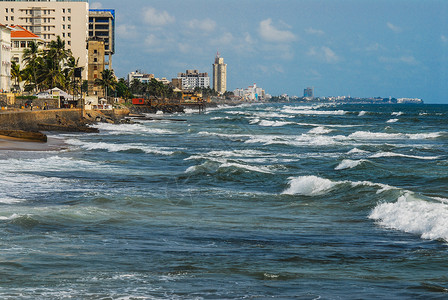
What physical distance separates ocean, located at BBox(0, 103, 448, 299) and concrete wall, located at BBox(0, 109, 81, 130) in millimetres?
19161

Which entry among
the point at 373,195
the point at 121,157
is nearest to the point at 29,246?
the point at 373,195

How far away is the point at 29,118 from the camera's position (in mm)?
53125

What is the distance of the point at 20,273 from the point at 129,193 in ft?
32.6

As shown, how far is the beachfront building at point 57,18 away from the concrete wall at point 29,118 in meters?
78.4

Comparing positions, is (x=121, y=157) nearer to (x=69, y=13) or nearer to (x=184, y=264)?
(x=184, y=264)

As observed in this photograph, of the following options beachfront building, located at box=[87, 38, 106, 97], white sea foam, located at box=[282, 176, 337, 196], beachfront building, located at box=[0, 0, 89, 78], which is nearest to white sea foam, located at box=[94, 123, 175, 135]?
white sea foam, located at box=[282, 176, 337, 196]

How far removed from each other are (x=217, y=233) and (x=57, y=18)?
13838cm

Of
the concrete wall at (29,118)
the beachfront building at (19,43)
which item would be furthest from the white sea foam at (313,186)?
the beachfront building at (19,43)

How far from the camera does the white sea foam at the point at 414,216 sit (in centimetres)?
1489

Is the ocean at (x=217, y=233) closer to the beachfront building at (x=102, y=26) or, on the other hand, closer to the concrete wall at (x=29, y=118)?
the concrete wall at (x=29, y=118)

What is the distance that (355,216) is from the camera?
699 inches

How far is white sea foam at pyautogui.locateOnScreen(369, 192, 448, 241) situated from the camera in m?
14.9

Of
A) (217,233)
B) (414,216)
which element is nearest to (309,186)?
(414,216)

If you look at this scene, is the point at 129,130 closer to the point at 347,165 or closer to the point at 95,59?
the point at 347,165
